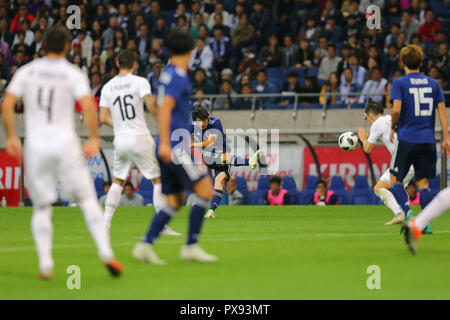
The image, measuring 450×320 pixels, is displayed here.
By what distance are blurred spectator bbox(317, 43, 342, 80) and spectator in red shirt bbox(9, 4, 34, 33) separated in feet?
34.2

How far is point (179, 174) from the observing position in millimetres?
7867

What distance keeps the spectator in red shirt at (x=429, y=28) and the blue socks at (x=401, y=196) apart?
12.3 m

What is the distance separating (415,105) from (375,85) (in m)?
10.7

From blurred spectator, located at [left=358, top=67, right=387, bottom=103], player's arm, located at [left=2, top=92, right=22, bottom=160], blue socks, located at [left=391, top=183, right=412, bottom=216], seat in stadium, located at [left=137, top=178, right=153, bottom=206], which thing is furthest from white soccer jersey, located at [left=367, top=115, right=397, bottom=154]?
seat in stadium, located at [left=137, top=178, right=153, bottom=206]

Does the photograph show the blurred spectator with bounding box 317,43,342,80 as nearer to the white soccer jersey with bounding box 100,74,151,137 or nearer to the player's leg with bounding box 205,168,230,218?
the player's leg with bounding box 205,168,230,218

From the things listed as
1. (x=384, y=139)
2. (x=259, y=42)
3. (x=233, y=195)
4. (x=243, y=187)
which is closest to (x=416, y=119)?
(x=384, y=139)

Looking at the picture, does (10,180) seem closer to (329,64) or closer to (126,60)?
(329,64)

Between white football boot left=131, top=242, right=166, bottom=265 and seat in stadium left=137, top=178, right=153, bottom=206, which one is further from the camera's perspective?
seat in stadium left=137, top=178, right=153, bottom=206

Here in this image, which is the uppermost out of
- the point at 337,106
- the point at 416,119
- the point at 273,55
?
the point at 273,55

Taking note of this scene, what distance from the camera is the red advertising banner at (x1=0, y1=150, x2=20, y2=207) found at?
2147cm

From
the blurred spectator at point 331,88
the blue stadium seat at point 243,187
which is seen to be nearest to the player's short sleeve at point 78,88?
the blue stadium seat at point 243,187

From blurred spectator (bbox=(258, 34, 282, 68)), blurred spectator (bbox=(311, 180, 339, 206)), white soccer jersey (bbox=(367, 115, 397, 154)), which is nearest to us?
white soccer jersey (bbox=(367, 115, 397, 154))

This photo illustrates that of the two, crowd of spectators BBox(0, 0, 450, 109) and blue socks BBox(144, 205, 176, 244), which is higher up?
crowd of spectators BBox(0, 0, 450, 109)
